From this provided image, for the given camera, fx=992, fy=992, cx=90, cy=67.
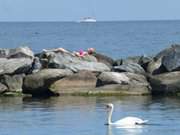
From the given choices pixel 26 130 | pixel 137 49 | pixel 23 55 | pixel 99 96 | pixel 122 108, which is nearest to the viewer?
pixel 26 130

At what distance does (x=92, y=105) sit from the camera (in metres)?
36.8

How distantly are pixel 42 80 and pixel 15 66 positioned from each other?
1.94 meters

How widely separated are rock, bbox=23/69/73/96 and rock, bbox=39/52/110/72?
3.35 ft

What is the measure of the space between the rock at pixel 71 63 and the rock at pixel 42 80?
1020 mm

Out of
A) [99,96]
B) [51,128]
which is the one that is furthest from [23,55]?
[51,128]

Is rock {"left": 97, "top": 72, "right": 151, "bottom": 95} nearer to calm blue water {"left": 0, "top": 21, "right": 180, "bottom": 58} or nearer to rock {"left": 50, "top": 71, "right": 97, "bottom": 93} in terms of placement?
rock {"left": 50, "top": 71, "right": 97, "bottom": 93}

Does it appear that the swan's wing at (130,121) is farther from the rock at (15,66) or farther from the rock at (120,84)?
the rock at (15,66)

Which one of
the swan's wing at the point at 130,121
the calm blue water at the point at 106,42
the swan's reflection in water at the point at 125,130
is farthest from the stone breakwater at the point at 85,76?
the calm blue water at the point at 106,42

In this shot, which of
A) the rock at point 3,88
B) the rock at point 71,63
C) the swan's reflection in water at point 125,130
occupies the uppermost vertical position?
the rock at point 71,63

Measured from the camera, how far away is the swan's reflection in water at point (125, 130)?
96.7ft

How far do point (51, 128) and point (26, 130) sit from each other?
82cm

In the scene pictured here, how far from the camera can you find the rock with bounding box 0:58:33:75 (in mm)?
40875

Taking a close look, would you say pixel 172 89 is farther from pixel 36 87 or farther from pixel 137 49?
pixel 137 49

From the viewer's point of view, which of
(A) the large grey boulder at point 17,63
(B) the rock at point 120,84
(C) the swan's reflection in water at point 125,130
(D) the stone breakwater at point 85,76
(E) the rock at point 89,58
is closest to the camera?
(C) the swan's reflection in water at point 125,130
